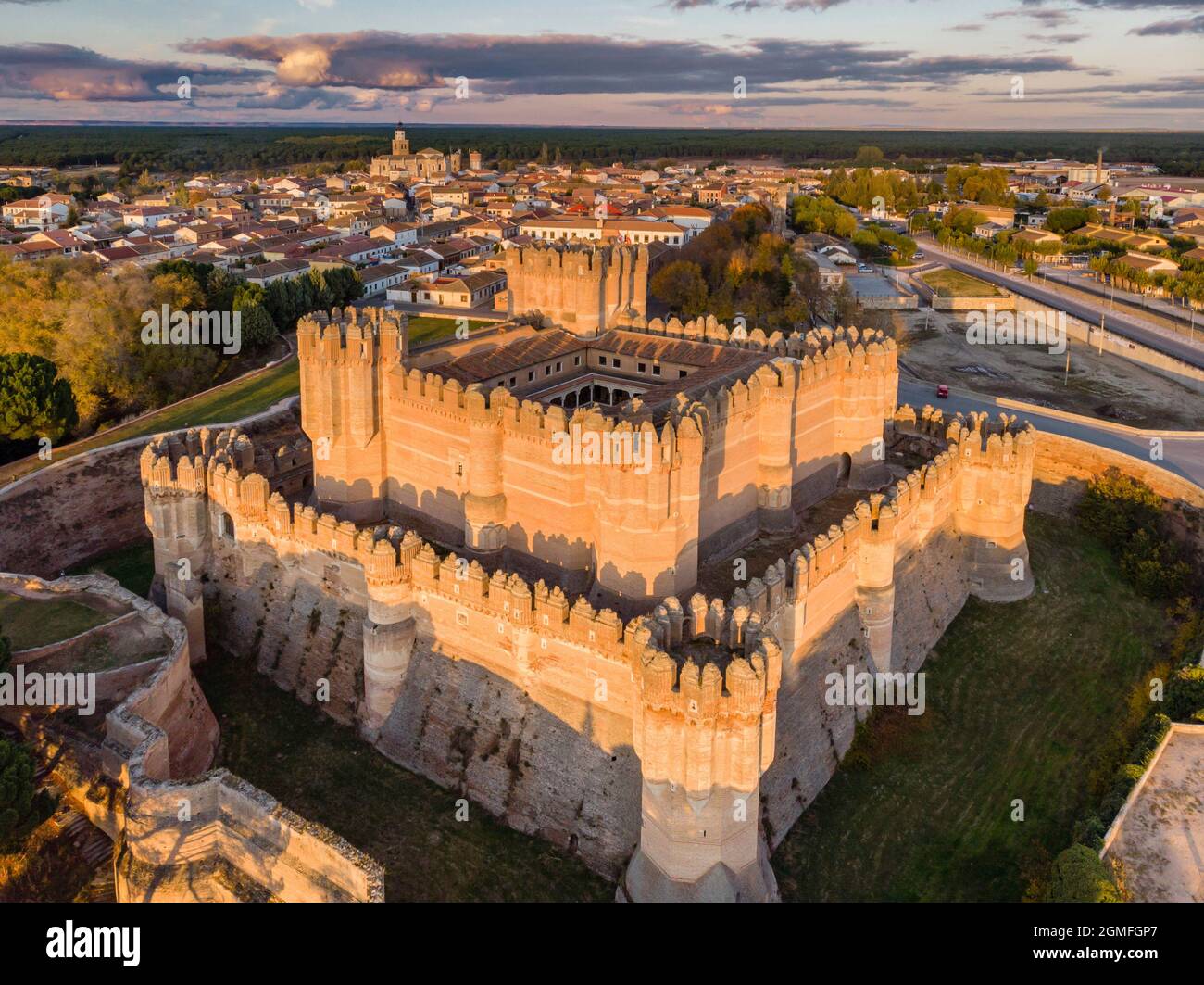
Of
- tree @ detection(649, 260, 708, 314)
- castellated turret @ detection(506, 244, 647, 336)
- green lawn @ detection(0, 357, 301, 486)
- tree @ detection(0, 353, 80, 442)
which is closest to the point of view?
castellated turret @ detection(506, 244, 647, 336)

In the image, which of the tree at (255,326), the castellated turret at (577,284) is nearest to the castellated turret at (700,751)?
the castellated turret at (577,284)

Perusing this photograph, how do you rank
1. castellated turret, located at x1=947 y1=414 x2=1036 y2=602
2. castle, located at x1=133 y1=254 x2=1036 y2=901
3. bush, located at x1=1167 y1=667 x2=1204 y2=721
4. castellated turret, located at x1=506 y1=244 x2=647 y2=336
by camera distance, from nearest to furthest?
castle, located at x1=133 y1=254 x2=1036 y2=901, bush, located at x1=1167 y1=667 x2=1204 y2=721, castellated turret, located at x1=947 y1=414 x2=1036 y2=602, castellated turret, located at x1=506 y1=244 x2=647 y2=336

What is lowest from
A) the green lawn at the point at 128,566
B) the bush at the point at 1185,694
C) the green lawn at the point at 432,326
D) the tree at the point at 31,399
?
the bush at the point at 1185,694

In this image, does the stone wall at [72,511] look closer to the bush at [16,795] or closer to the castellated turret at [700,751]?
the bush at [16,795]

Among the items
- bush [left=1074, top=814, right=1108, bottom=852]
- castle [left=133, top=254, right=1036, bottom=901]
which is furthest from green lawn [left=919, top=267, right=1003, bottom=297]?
bush [left=1074, top=814, right=1108, bottom=852]

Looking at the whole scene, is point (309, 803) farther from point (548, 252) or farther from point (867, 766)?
point (548, 252)

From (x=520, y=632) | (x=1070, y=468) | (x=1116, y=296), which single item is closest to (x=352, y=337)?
(x=520, y=632)

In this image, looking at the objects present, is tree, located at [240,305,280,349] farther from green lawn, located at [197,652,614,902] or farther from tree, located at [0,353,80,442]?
green lawn, located at [197,652,614,902]

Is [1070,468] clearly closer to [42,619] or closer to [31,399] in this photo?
[42,619]
